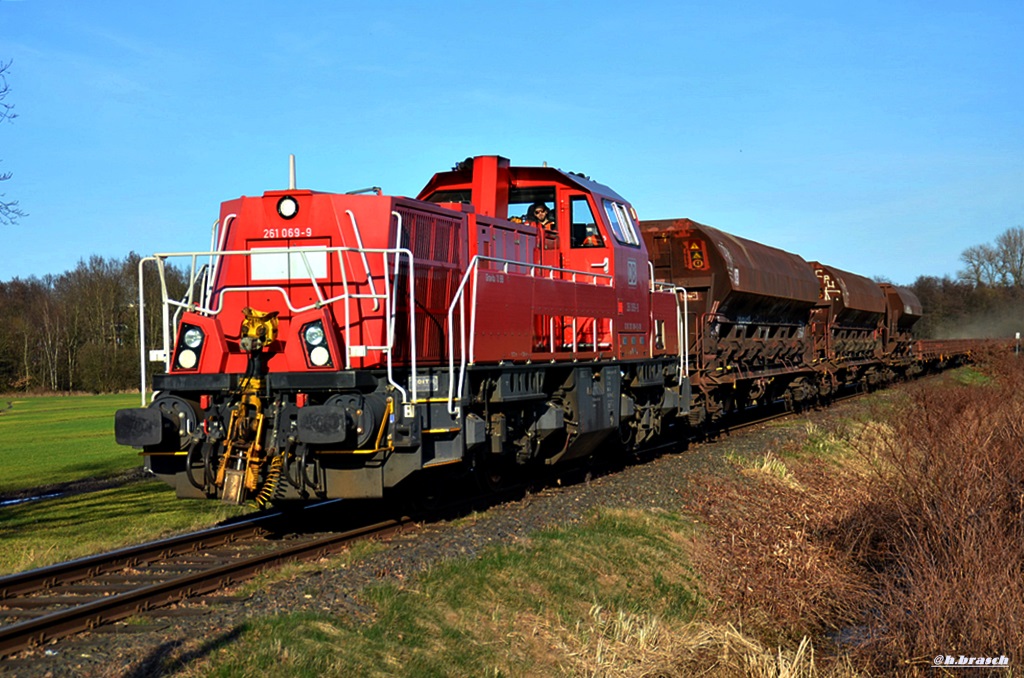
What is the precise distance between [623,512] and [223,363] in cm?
501

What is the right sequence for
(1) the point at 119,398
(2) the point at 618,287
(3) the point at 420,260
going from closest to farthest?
1. (3) the point at 420,260
2. (2) the point at 618,287
3. (1) the point at 119,398

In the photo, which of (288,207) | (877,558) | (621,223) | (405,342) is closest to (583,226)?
(621,223)

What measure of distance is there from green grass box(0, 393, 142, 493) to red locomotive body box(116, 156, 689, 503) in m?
9.89

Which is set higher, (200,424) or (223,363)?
(223,363)

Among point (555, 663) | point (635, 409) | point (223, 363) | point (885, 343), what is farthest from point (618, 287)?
point (885, 343)

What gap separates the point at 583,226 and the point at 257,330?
606cm

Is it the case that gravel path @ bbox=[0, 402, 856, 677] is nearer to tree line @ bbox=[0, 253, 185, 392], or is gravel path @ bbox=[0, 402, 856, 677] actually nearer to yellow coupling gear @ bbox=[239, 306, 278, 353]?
yellow coupling gear @ bbox=[239, 306, 278, 353]

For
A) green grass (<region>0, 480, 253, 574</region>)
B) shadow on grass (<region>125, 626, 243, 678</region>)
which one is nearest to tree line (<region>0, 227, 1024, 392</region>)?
green grass (<region>0, 480, 253, 574</region>)

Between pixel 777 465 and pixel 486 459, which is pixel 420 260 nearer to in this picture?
pixel 486 459

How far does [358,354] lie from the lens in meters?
9.45

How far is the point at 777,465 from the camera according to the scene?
1487cm

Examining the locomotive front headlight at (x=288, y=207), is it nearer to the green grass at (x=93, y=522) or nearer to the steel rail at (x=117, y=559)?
the steel rail at (x=117, y=559)

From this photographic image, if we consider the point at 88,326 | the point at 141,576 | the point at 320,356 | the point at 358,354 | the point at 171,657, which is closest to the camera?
the point at 171,657

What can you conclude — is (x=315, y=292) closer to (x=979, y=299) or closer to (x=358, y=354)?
(x=358, y=354)
